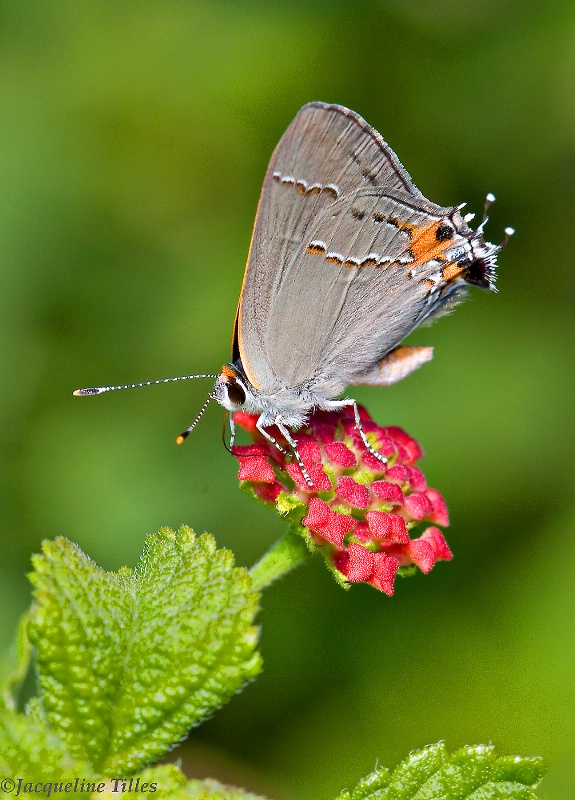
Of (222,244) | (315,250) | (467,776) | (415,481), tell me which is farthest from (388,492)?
(222,244)

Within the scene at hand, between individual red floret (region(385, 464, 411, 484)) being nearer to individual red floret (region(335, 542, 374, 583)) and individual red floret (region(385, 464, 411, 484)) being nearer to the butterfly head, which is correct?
individual red floret (region(335, 542, 374, 583))

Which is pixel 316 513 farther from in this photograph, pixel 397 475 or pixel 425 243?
pixel 425 243

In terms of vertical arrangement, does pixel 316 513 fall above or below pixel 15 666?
above

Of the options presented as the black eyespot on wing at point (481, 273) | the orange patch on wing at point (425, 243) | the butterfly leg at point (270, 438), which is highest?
the orange patch on wing at point (425, 243)

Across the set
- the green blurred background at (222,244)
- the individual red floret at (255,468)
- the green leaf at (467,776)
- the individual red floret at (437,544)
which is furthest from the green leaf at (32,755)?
the green blurred background at (222,244)

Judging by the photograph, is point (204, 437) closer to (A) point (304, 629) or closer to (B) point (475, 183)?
(A) point (304, 629)

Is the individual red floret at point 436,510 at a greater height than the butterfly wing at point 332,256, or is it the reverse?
the butterfly wing at point 332,256

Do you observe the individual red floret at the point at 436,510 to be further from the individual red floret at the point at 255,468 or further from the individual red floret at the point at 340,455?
the individual red floret at the point at 255,468

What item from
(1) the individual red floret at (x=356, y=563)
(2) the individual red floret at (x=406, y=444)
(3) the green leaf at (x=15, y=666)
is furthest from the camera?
(2) the individual red floret at (x=406, y=444)
